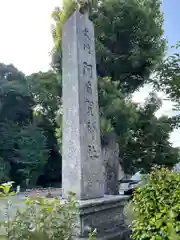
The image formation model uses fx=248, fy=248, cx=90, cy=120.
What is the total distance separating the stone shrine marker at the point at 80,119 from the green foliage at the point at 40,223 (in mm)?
1289

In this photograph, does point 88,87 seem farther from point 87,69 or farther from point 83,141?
point 83,141

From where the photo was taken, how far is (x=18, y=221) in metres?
2.04

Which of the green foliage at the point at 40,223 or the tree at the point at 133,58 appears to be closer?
the green foliage at the point at 40,223

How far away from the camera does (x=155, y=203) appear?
2371 mm

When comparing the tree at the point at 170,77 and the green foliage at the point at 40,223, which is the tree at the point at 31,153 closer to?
the tree at the point at 170,77

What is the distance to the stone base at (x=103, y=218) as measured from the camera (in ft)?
10.1

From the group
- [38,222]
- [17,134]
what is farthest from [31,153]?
[38,222]

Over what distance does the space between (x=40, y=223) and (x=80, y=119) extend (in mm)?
1942

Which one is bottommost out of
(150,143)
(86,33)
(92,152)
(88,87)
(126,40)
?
(92,152)

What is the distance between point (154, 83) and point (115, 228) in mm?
5282

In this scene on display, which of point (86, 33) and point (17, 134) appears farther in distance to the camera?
point (17, 134)

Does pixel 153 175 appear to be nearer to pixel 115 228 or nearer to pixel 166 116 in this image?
pixel 115 228

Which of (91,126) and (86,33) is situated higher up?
(86,33)

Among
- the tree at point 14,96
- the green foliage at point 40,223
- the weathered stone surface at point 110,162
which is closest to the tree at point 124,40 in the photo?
the weathered stone surface at point 110,162
